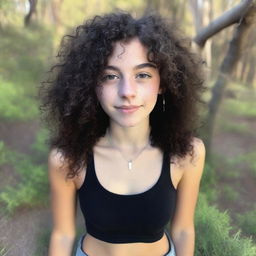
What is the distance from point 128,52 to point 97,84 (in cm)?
15

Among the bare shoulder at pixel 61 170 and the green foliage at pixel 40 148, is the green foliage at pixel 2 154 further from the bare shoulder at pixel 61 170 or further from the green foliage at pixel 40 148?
the bare shoulder at pixel 61 170

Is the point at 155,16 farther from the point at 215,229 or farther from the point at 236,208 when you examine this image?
the point at 236,208

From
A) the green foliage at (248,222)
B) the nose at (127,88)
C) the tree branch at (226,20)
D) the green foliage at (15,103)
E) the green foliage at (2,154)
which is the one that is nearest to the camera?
the nose at (127,88)

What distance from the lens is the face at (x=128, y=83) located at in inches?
44.0

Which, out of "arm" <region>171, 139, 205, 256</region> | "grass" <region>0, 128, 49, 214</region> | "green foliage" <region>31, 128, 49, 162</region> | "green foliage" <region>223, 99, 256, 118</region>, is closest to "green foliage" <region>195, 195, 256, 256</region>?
"arm" <region>171, 139, 205, 256</region>

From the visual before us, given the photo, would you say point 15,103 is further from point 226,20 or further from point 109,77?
point 109,77

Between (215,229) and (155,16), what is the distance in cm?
107

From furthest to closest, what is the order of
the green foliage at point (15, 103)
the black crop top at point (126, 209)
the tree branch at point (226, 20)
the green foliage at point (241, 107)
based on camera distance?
the green foliage at point (241, 107), the green foliage at point (15, 103), the tree branch at point (226, 20), the black crop top at point (126, 209)

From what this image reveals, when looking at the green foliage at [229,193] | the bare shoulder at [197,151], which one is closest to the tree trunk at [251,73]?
the green foliage at [229,193]

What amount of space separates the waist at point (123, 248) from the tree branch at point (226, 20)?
1.28m

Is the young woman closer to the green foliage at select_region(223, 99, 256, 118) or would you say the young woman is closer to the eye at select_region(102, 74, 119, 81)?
the eye at select_region(102, 74, 119, 81)

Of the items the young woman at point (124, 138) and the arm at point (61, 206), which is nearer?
the young woman at point (124, 138)

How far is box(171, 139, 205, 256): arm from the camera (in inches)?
53.1

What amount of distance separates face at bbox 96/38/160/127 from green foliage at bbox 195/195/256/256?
86 centimetres
